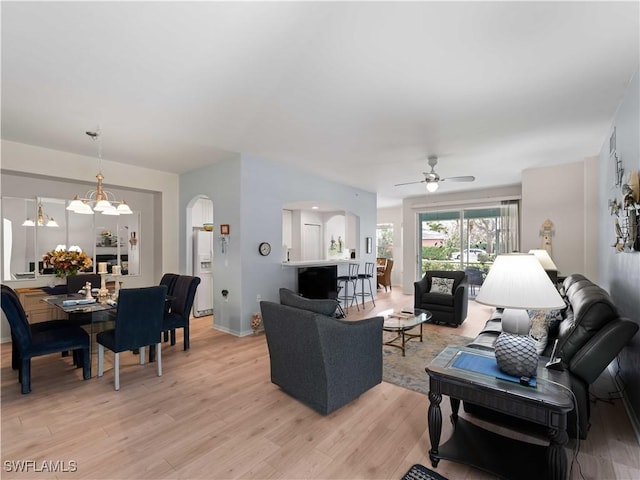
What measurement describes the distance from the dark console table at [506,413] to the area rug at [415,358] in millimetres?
886

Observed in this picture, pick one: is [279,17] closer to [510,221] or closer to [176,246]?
[176,246]

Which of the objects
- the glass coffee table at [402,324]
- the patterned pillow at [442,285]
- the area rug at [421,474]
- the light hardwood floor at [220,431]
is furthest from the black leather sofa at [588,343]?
the patterned pillow at [442,285]

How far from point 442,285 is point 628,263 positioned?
2.97 metres

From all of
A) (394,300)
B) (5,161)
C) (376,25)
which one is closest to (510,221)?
(394,300)

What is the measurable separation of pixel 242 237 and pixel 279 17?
10.8 feet

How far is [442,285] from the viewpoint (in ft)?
18.2

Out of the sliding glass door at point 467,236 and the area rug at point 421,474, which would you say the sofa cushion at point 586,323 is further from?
the sliding glass door at point 467,236

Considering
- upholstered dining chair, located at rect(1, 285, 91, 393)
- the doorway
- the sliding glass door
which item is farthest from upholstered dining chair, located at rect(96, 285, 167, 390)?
the sliding glass door

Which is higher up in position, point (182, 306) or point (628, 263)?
point (628, 263)

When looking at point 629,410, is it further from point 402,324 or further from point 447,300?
point 447,300

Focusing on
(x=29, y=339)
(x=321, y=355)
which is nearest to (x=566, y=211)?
(x=321, y=355)

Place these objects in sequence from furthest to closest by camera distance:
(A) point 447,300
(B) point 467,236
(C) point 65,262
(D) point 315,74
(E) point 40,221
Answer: (B) point 467,236 → (A) point 447,300 → (E) point 40,221 → (C) point 65,262 → (D) point 315,74

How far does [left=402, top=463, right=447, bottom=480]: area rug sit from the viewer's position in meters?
1.83

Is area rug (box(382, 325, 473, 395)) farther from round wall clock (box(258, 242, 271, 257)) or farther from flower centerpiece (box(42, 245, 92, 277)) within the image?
flower centerpiece (box(42, 245, 92, 277))
